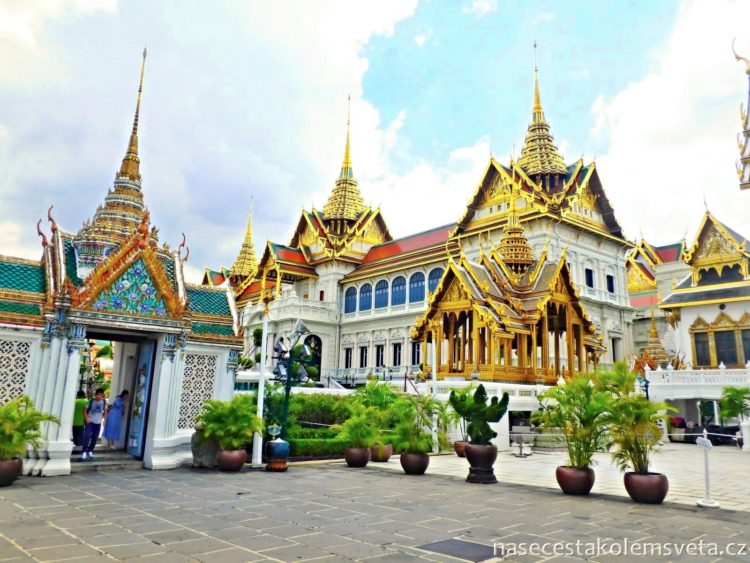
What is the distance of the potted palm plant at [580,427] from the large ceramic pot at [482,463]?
1.26m

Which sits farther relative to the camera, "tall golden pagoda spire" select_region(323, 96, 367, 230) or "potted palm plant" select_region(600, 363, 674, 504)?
"tall golden pagoda spire" select_region(323, 96, 367, 230)

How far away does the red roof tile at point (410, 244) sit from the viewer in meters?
39.8

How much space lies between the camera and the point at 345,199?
50531mm

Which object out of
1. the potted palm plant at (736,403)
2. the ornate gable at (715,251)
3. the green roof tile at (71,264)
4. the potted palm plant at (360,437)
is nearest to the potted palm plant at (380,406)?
the potted palm plant at (360,437)

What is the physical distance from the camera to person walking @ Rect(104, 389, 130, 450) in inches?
434

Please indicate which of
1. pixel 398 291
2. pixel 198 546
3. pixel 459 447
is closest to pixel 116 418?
pixel 198 546

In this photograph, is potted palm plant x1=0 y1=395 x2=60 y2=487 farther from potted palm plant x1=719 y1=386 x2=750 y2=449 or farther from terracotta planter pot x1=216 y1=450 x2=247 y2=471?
potted palm plant x1=719 y1=386 x2=750 y2=449

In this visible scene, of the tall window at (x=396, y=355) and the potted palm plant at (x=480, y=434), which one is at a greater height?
the tall window at (x=396, y=355)

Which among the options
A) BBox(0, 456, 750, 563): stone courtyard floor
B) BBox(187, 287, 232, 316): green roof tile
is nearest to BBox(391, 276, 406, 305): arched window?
BBox(187, 287, 232, 316): green roof tile

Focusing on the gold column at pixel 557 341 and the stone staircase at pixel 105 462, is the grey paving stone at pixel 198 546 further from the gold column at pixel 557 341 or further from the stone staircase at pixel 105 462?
the gold column at pixel 557 341

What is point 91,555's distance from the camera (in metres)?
4.22

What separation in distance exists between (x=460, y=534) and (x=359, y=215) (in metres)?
45.6

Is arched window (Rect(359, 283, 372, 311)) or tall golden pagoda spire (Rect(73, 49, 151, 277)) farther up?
arched window (Rect(359, 283, 372, 311))

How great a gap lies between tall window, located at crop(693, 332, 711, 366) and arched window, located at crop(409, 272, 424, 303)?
52.6ft
